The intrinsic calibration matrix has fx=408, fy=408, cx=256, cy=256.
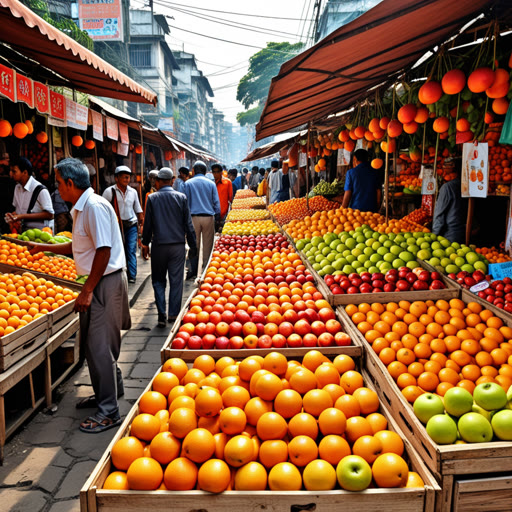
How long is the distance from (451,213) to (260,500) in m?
5.37

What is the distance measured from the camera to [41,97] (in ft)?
18.0

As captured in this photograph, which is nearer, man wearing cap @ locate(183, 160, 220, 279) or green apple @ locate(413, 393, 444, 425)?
green apple @ locate(413, 393, 444, 425)

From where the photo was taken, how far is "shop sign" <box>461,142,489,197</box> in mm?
4227

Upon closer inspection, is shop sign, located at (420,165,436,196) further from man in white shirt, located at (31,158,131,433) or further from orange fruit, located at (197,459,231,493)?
orange fruit, located at (197,459,231,493)

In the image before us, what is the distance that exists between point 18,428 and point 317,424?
107 inches

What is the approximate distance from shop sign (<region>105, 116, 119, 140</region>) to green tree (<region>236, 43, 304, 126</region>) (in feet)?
121

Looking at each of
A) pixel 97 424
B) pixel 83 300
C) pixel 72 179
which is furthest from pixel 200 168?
pixel 97 424

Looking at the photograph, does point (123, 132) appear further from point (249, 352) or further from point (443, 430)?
point (443, 430)

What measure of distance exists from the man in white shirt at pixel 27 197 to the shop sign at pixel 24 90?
3.43ft

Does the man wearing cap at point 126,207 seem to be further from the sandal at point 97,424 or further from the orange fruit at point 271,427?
the orange fruit at point 271,427

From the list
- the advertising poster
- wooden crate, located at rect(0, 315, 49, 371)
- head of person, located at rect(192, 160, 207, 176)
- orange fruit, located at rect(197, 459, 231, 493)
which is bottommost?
wooden crate, located at rect(0, 315, 49, 371)

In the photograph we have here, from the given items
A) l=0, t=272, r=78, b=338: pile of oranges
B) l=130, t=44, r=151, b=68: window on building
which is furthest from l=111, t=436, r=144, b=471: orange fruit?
l=130, t=44, r=151, b=68: window on building

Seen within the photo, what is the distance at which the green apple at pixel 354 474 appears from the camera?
161cm

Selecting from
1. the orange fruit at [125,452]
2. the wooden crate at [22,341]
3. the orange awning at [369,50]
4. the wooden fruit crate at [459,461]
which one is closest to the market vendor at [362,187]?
the orange awning at [369,50]
